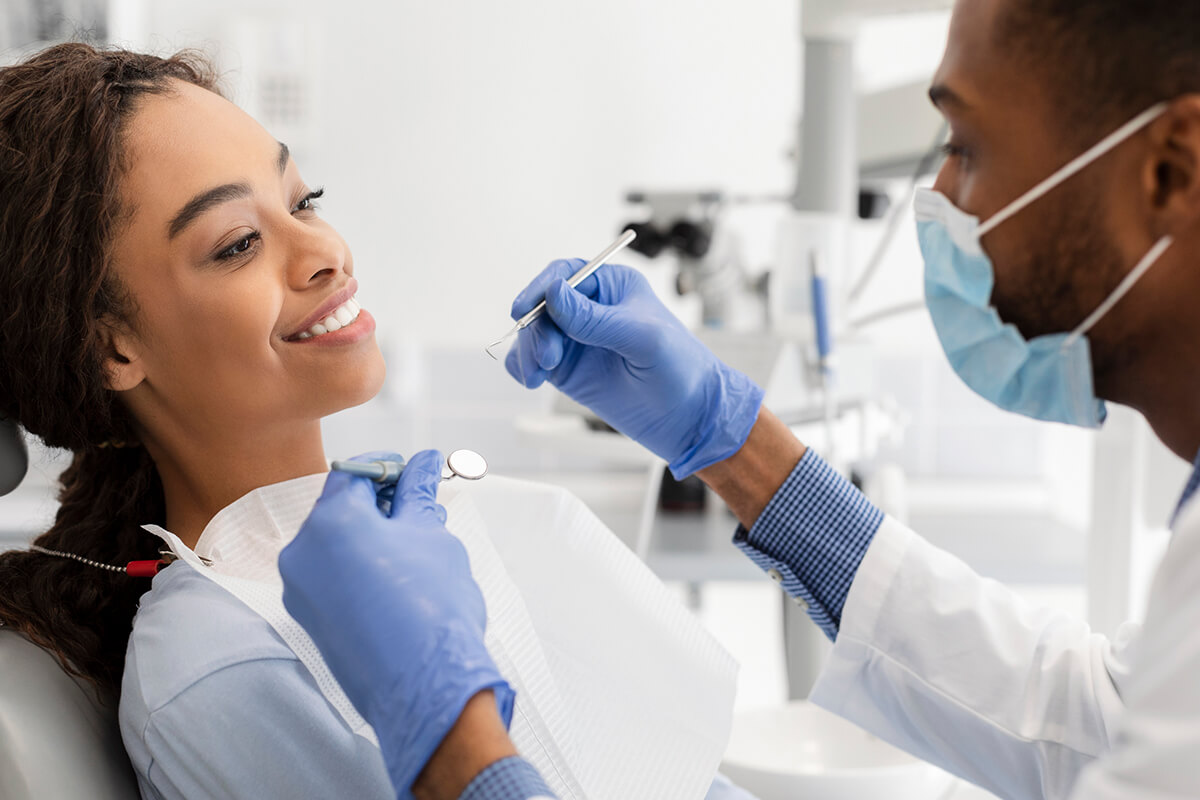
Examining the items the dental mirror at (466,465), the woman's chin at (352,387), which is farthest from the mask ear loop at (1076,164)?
the woman's chin at (352,387)

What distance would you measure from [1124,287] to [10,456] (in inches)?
38.9

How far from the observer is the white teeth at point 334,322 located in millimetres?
1068

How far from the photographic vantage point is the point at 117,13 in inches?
107

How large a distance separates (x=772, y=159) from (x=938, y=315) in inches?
85.5

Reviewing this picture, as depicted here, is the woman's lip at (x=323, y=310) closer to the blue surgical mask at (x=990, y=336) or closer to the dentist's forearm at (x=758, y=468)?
the dentist's forearm at (x=758, y=468)

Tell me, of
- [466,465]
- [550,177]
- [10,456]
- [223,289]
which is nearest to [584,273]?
[466,465]

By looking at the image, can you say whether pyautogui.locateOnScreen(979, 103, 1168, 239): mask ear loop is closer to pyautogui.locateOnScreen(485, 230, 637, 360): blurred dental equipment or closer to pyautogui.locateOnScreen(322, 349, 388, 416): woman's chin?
pyautogui.locateOnScreen(485, 230, 637, 360): blurred dental equipment

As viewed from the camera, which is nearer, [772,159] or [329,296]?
[329,296]

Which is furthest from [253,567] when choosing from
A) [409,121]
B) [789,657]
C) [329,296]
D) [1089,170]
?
[409,121]

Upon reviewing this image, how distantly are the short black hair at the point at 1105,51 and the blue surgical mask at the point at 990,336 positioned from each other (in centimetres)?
6

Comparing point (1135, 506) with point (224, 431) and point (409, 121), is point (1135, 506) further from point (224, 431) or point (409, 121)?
point (409, 121)

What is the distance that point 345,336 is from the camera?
1.07m

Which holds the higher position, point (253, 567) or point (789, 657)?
point (253, 567)

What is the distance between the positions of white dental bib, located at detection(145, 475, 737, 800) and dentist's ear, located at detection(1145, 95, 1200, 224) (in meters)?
0.66
